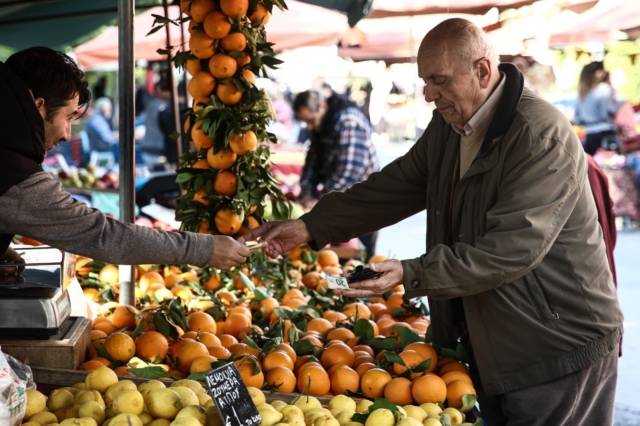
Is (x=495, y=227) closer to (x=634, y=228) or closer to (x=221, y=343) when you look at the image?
(x=221, y=343)

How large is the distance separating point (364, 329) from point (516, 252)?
34.5 inches

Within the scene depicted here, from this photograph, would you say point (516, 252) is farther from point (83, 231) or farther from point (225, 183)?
point (225, 183)

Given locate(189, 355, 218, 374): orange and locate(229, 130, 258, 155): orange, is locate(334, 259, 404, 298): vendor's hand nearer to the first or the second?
locate(189, 355, 218, 374): orange

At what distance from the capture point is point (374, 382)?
92.9 inches

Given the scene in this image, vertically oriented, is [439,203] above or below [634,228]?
above

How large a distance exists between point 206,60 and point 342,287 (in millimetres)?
1399

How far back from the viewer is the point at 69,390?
211 centimetres

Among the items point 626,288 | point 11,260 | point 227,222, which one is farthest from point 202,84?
point 626,288

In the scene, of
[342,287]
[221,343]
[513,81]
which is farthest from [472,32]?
[221,343]

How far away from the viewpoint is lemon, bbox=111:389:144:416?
1.88 m

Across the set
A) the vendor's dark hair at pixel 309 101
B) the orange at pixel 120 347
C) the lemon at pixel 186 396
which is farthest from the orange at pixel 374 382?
the vendor's dark hair at pixel 309 101

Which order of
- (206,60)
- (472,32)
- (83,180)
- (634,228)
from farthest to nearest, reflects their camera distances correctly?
(634,228), (83,180), (206,60), (472,32)

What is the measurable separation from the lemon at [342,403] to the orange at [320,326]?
2.40ft

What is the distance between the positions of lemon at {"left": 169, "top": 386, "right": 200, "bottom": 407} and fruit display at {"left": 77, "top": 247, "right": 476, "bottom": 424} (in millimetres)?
319
